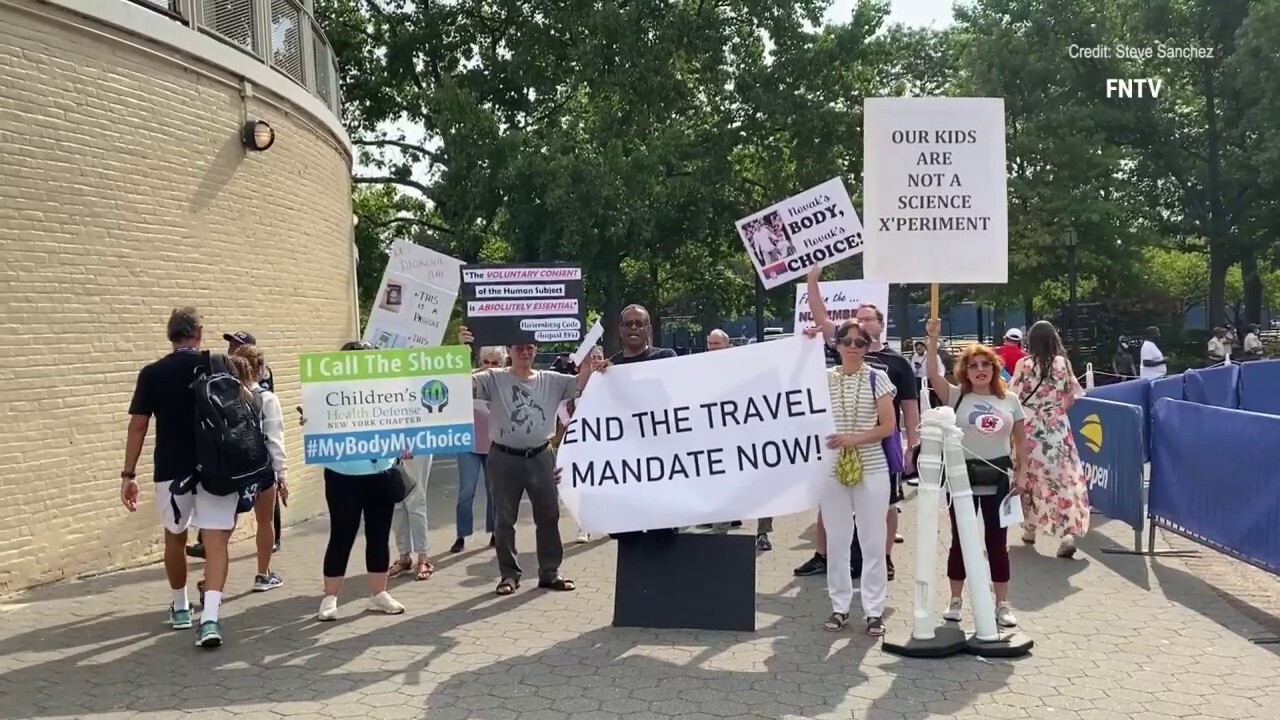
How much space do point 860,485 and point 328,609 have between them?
3.37 meters

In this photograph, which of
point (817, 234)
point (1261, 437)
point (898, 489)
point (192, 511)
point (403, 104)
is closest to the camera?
point (192, 511)

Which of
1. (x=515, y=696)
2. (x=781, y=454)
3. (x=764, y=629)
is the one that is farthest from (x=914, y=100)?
(x=515, y=696)

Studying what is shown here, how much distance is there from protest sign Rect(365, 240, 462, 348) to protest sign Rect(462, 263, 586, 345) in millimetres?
290

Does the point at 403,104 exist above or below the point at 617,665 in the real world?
above

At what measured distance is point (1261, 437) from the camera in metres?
6.70

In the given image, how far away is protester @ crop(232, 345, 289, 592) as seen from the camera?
6605 millimetres

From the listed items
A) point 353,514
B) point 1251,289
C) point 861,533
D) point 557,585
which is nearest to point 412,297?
point 353,514

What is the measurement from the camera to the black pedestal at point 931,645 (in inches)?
217

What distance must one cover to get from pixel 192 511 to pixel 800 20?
62.8 feet

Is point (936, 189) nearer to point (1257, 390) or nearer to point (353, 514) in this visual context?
point (353, 514)

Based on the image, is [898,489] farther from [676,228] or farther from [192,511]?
[676,228]

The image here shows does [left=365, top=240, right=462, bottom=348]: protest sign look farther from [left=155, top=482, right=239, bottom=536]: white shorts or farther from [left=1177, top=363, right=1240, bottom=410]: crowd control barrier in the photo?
[left=1177, top=363, right=1240, bottom=410]: crowd control barrier

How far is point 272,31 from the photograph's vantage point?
11.2 meters

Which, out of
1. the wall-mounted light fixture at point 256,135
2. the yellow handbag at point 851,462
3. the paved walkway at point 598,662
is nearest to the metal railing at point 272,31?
the wall-mounted light fixture at point 256,135
